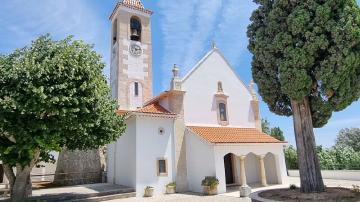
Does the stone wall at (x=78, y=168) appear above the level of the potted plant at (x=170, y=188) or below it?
above

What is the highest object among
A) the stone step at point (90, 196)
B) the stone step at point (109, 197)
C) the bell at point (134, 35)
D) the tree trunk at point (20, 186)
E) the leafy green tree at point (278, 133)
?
the bell at point (134, 35)

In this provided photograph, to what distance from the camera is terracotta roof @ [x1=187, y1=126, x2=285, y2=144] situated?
19.5 metres

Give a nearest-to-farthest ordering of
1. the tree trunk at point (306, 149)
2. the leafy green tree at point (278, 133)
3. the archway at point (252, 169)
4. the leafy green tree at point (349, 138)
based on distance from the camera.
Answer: the tree trunk at point (306, 149) < the archway at point (252, 169) < the leafy green tree at point (278, 133) < the leafy green tree at point (349, 138)

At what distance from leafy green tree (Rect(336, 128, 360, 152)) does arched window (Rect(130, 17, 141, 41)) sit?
163 feet

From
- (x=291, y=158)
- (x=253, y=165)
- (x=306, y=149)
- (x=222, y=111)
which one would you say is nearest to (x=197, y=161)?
(x=222, y=111)

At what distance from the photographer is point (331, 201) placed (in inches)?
356

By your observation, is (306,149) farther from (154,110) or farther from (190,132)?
(154,110)

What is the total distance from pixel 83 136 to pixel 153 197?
22.1 feet

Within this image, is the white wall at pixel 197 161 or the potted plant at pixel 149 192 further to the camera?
the white wall at pixel 197 161

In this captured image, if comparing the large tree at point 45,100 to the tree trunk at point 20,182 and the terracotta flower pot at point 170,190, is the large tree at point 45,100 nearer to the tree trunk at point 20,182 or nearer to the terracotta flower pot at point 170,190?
the tree trunk at point 20,182

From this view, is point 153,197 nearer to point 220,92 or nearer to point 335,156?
point 220,92

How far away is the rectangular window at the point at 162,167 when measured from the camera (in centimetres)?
1945

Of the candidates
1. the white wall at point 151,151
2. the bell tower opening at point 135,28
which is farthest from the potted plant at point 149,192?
the bell tower opening at point 135,28

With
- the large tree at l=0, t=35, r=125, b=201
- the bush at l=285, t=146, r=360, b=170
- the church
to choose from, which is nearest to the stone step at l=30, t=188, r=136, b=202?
the church
